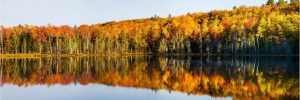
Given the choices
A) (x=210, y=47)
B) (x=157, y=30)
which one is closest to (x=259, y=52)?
(x=210, y=47)

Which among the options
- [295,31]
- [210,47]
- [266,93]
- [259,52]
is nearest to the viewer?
[266,93]

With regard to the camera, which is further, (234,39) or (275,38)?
(234,39)

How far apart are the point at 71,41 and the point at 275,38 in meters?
52.1

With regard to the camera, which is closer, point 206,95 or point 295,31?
point 206,95

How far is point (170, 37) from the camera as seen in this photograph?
120375 millimetres

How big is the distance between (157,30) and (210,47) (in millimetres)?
19892

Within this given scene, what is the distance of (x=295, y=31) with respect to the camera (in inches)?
3361

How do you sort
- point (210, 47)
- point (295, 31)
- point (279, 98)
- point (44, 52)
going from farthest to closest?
1. point (44, 52)
2. point (210, 47)
3. point (295, 31)
4. point (279, 98)

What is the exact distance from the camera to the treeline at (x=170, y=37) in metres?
93.6

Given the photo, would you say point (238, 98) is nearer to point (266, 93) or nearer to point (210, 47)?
point (266, 93)

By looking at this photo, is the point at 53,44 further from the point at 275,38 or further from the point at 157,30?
the point at 275,38

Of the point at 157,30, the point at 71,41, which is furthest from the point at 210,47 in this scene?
the point at 71,41

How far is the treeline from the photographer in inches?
3684

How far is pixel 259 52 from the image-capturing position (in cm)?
9331
